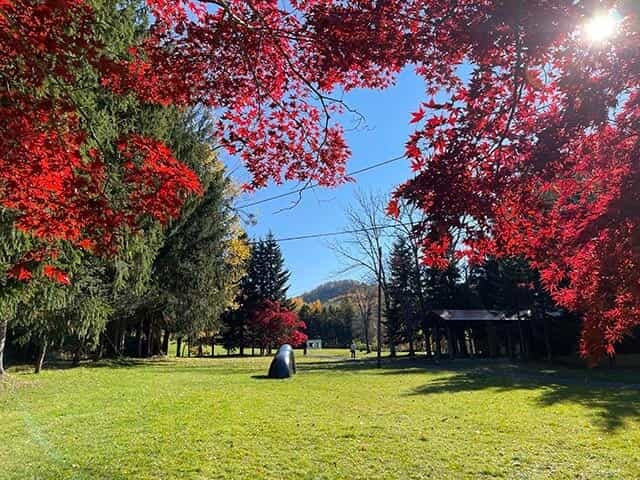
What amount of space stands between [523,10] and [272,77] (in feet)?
10.4

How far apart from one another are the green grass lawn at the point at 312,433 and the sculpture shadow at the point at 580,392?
0.25 feet

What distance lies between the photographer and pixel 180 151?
17969 mm

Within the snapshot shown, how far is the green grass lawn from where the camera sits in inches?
186

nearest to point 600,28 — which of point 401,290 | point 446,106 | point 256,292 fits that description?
point 446,106

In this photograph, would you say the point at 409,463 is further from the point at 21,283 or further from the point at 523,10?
the point at 21,283

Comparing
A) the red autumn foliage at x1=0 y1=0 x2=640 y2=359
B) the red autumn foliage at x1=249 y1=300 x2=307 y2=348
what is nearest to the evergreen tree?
the red autumn foliage at x1=249 y1=300 x2=307 y2=348

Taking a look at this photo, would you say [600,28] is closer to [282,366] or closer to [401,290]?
[282,366]

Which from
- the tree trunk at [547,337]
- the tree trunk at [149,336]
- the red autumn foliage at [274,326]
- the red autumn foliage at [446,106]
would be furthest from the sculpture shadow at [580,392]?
the red autumn foliage at [274,326]

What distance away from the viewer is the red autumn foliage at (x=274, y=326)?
35375mm

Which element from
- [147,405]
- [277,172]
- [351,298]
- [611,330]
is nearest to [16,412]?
[147,405]

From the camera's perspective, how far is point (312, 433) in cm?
630

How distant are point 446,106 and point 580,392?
36.1 ft

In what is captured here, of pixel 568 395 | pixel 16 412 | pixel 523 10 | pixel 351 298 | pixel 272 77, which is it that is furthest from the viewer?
pixel 351 298

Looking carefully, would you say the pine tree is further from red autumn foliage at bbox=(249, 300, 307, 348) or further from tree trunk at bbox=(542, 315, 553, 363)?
tree trunk at bbox=(542, 315, 553, 363)
